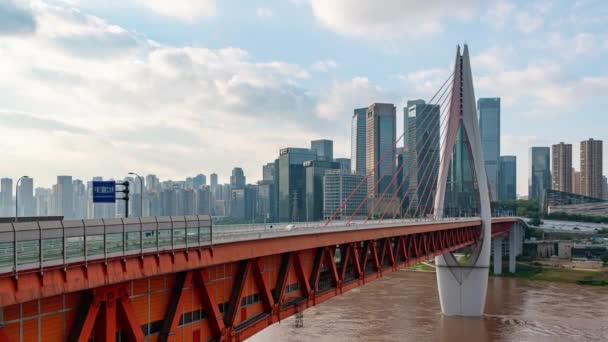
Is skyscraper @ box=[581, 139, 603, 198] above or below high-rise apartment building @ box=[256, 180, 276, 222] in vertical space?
above

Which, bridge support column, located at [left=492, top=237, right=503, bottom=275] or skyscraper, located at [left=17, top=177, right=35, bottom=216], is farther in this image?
bridge support column, located at [left=492, top=237, right=503, bottom=275]

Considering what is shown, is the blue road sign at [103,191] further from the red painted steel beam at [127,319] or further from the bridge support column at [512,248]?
the bridge support column at [512,248]

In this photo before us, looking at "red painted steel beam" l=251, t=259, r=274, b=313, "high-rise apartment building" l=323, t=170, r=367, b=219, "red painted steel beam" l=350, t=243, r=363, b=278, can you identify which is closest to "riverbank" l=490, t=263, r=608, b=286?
"high-rise apartment building" l=323, t=170, r=367, b=219

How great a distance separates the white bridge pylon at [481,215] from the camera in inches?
1847

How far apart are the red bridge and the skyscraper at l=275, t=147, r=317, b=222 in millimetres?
123973

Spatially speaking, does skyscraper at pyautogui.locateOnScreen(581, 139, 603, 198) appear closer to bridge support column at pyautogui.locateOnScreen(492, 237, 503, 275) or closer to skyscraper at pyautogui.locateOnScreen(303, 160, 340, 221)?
skyscraper at pyautogui.locateOnScreen(303, 160, 340, 221)

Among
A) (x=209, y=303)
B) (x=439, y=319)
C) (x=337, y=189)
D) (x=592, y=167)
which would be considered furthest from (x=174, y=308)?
(x=592, y=167)

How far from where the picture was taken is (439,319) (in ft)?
152

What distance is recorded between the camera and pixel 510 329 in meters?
43.8

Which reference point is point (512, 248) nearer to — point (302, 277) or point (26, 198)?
point (302, 277)

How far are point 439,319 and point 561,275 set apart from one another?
37.7 meters

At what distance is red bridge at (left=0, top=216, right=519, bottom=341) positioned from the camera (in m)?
10.8

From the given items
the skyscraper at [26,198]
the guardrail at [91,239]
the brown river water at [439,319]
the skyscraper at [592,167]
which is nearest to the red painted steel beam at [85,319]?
the guardrail at [91,239]

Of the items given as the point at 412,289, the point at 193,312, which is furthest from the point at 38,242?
the point at 412,289
